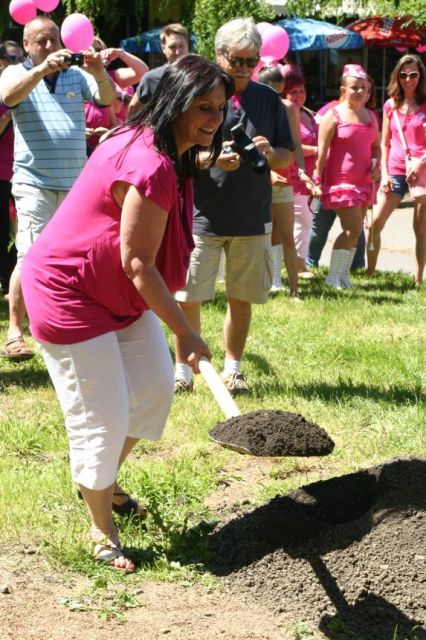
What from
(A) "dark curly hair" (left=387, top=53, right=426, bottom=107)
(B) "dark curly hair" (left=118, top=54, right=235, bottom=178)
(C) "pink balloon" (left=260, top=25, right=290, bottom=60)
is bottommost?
(A) "dark curly hair" (left=387, top=53, right=426, bottom=107)

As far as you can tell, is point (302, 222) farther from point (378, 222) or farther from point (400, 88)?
point (400, 88)

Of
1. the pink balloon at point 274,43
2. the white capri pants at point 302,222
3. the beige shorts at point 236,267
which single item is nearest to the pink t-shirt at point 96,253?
the beige shorts at point 236,267

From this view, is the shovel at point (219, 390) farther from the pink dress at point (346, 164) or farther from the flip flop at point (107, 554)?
the pink dress at point (346, 164)

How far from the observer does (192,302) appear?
6.38 metres

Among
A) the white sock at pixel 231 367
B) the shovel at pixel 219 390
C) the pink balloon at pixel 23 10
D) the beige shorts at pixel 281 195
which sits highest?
the pink balloon at pixel 23 10

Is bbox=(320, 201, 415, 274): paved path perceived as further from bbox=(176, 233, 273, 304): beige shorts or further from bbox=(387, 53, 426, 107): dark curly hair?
bbox=(176, 233, 273, 304): beige shorts

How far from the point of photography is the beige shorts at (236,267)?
629 cm

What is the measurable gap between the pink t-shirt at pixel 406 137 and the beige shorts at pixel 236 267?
4487 millimetres

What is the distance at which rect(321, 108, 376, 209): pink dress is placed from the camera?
10164 mm

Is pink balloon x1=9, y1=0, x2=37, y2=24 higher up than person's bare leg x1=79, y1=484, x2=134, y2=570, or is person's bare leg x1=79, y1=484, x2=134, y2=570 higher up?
pink balloon x1=9, y1=0, x2=37, y2=24

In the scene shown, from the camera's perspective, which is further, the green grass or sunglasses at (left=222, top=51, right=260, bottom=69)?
sunglasses at (left=222, top=51, right=260, bottom=69)

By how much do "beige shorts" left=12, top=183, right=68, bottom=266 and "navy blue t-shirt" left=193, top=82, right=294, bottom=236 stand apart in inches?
48.0

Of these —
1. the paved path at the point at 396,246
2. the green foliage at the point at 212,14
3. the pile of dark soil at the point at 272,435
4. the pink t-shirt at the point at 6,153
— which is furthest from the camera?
the green foliage at the point at 212,14

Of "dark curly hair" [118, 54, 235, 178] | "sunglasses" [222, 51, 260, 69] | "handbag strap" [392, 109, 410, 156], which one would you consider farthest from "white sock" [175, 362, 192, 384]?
"handbag strap" [392, 109, 410, 156]
